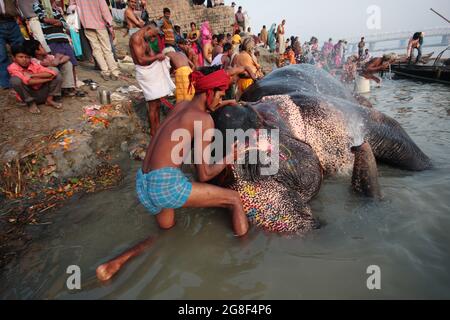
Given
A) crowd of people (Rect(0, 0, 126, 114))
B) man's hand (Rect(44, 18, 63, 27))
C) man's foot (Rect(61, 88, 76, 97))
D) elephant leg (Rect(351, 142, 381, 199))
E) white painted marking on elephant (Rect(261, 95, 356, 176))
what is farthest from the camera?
man's hand (Rect(44, 18, 63, 27))

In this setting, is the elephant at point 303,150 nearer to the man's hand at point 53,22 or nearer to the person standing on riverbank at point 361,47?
the man's hand at point 53,22

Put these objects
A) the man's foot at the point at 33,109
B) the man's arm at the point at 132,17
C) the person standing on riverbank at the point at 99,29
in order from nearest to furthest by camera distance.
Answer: the man's foot at the point at 33,109 → the man's arm at the point at 132,17 → the person standing on riverbank at the point at 99,29

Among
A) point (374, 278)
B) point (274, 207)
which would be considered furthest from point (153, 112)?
point (374, 278)

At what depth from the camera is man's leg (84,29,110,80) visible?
6.38m

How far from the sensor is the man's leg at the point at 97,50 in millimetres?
6383

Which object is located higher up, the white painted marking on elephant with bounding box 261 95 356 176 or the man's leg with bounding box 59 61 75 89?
the man's leg with bounding box 59 61 75 89

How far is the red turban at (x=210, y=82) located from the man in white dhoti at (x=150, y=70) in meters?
2.30

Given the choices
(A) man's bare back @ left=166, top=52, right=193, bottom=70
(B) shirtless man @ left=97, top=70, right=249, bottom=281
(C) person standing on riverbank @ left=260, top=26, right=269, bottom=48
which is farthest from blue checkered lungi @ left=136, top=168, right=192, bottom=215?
(C) person standing on riverbank @ left=260, top=26, right=269, bottom=48

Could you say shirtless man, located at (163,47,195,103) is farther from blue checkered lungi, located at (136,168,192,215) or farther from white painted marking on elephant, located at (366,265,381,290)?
white painted marking on elephant, located at (366,265,381,290)

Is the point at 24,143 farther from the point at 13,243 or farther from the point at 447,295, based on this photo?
the point at 447,295

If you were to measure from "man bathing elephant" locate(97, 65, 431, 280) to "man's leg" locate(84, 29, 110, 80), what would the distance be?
4.53 metres

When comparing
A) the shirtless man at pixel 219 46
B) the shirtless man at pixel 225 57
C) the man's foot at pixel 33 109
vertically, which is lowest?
the man's foot at pixel 33 109

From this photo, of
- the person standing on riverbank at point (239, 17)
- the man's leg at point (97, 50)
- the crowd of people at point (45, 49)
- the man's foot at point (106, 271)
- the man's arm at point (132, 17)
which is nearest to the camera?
the man's foot at point (106, 271)

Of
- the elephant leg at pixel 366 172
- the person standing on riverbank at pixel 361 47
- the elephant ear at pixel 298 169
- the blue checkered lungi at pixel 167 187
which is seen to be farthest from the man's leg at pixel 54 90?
the person standing on riverbank at pixel 361 47
